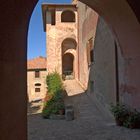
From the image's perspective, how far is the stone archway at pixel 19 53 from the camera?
3054mm

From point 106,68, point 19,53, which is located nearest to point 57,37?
point 106,68

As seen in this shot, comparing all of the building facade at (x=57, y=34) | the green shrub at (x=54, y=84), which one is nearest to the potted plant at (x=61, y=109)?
the green shrub at (x=54, y=84)

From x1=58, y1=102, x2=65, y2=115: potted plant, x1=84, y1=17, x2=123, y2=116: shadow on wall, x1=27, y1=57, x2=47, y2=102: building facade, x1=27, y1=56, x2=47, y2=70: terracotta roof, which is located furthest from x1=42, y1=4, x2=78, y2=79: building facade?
x1=58, y1=102, x2=65, y2=115: potted plant

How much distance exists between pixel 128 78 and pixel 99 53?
4391 millimetres

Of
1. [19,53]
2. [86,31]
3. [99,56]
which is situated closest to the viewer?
[19,53]

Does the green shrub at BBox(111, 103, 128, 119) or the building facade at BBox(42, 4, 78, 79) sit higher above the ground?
the building facade at BBox(42, 4, 78, 79)

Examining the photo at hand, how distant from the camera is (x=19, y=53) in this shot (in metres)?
→ 3.93

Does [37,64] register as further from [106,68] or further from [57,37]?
[106,68]

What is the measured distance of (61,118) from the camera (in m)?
10.0

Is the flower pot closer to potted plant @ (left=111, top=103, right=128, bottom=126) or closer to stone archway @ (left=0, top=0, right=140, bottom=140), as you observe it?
potted plant @ (left=111, top=103, right=128, bottom=126)

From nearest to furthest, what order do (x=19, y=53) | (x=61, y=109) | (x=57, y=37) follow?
(x=19, y=53), (x=61, y=109), (x=57, y=37)

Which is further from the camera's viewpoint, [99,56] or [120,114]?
[99,56]

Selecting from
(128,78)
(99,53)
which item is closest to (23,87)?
(128,78)

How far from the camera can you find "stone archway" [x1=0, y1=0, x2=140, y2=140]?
3.05 meters
